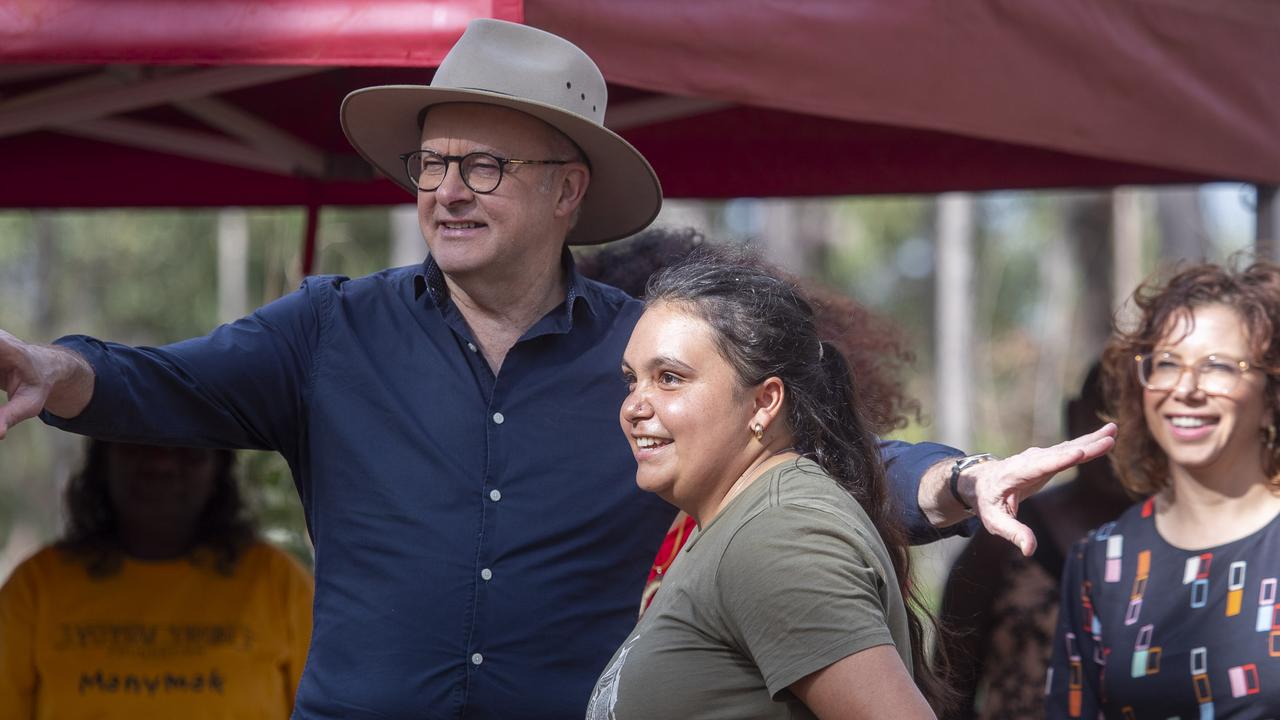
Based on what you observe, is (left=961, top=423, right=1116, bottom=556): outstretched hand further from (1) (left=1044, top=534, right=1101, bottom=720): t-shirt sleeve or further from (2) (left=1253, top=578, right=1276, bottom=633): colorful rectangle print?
(1) (left=1044, top=534, right=1101, bottom=720): t-shirt sleeve

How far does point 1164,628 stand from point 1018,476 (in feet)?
3.99

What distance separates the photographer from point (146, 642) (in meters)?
3.72

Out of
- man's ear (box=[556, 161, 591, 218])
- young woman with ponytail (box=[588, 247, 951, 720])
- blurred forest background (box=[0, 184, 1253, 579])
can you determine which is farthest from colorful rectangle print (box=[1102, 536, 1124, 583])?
blurred forest background (box=[0, 184, 1253, 579])

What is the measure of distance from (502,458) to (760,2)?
3.09 ft

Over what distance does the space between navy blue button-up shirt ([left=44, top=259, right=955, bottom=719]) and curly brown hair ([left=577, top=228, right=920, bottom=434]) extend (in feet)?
1.55

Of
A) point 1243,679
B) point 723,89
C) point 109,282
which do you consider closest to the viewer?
point 723,89

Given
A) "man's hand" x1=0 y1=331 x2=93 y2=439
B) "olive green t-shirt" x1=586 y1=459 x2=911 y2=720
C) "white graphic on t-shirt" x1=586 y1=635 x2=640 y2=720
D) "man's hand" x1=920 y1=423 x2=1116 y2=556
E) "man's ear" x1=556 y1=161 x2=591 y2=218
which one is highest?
"man's ear" x1=556 y1=161 x2=591 y2=218

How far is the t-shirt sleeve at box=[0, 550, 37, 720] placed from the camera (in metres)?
3.64

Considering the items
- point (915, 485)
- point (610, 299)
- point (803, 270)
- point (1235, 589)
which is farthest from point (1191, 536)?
point (803, 270)

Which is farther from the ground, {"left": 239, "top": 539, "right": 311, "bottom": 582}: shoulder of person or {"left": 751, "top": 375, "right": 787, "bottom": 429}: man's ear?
{"left": 751, "top": 375, "right": 787, "bottom": 429}: man's ear

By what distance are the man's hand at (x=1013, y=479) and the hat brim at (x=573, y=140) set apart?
819 millimetres

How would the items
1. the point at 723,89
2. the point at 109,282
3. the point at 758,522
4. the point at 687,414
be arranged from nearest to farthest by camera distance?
1. the point at 758,522
2. the point at 687,414
3. the point at 723,89
4. the point at 109,282

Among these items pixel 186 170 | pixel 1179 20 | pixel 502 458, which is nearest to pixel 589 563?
pixel 502 458

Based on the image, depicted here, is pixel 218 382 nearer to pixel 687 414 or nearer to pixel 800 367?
pixel 687 414
